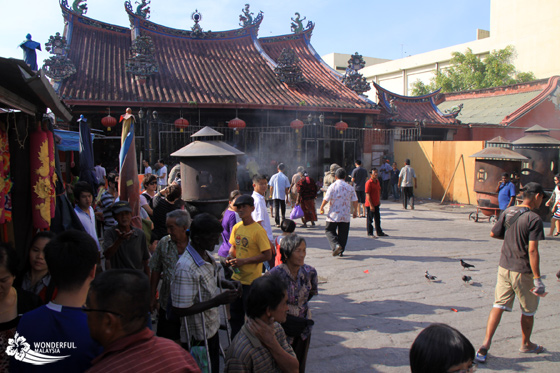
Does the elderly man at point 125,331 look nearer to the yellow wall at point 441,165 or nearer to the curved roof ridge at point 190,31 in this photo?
the yellow wall at point 441,165

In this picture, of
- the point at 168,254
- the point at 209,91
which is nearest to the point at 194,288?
the point at 168,254

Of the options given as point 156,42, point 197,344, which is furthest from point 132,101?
point 197,344

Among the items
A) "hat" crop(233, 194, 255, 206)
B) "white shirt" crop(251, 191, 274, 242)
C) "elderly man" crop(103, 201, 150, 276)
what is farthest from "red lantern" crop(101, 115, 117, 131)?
"hat" crop(233, 194, 255, 206)

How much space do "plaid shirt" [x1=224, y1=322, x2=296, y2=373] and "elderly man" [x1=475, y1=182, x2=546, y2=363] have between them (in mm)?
2761

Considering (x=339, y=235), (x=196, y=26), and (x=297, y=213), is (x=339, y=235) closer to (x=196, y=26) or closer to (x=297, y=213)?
(x=297, y=213)

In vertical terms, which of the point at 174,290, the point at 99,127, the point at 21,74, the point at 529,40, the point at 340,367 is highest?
the point at 529,40

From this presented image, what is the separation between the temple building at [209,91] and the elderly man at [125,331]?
42.1 ft

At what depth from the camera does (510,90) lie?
24.0m

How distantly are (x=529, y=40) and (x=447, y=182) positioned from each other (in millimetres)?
24102

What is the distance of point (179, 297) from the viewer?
289 centimetres

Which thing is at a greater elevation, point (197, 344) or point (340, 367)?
point (197, 344)

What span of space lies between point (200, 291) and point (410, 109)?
62.8 feet

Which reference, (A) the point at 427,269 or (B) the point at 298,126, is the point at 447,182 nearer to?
(B) the point at 298,126

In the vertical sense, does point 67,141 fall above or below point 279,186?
above
